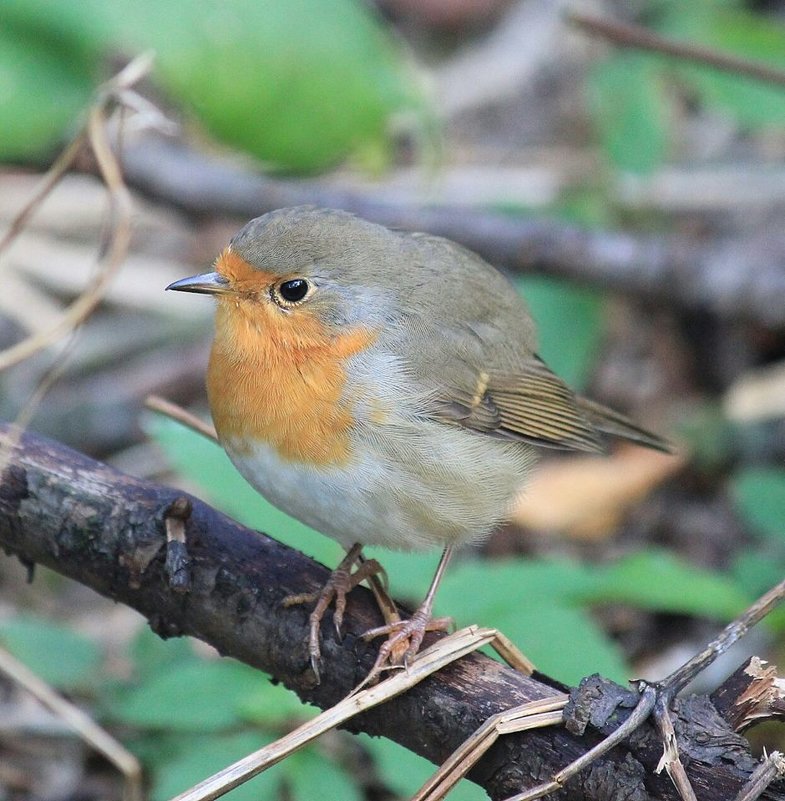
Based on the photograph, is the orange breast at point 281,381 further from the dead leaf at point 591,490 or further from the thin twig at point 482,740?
the dead leaf at point 591,490

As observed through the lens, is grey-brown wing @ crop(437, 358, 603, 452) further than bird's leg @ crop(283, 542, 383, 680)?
Yes

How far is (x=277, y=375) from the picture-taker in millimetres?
2963

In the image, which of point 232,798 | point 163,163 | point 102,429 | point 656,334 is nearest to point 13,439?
point 232,798

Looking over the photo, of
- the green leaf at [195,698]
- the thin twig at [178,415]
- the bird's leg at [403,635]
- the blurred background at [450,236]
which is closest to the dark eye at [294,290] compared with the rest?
the thin twig at [178,415]

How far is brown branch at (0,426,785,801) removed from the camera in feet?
7.57

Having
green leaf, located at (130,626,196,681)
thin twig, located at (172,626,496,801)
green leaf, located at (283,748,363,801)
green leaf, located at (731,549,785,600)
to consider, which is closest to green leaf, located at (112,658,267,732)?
green leaf, located at (283,748,363,801)

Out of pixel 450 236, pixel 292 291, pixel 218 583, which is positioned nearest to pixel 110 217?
pixel 292 291

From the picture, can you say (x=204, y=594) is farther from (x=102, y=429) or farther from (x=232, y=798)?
(x=102, y=429)

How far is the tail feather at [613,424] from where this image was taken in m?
3.74

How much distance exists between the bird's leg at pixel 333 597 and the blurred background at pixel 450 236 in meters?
0.37

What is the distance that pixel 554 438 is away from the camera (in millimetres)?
3549

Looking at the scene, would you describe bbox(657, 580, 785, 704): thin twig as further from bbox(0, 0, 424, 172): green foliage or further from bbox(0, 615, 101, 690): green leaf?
bbox(0, 0, 424, 172): green foliage

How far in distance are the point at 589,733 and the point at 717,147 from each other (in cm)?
513

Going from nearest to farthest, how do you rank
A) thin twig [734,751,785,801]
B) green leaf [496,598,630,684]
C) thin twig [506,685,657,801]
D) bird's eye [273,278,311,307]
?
thin twig [734,751,785,801] < thin twig [506,685,657,801] < green leaf [496,598,630,684] < bird's eye [273,278,311,307]
